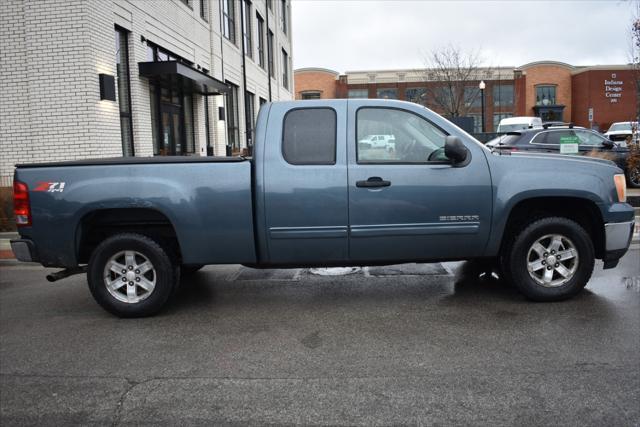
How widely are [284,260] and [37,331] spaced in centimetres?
232

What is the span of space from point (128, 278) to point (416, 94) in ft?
197

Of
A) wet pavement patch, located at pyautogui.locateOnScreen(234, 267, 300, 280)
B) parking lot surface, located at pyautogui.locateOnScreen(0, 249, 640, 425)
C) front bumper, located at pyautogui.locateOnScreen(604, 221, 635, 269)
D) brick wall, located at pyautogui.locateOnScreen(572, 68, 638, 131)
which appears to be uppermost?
brick wall, located at pyautogui.locateOnScreen(572, 68, 638, 131)

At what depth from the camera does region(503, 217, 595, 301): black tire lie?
5.50 metres

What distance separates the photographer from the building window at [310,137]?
211 inches

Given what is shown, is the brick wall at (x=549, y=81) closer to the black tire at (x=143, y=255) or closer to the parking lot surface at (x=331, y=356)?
the parking lot surface at (x=331, y=356)

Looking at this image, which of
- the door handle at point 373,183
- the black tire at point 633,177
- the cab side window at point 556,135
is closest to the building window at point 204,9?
the cab side window at point 556,135

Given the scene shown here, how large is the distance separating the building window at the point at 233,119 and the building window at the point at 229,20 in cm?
192

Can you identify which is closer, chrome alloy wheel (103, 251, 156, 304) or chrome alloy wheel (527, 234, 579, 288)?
chrome alloy wheel (103, 251, 156, 304)

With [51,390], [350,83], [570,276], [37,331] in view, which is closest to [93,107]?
[37,331]

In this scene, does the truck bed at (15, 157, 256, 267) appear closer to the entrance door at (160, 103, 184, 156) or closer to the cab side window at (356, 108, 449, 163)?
the cab side window at (356, 108, 449, 163)

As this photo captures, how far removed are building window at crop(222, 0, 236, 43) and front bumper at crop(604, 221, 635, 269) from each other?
18280 mm

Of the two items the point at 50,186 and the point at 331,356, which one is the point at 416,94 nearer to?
the point at 50,186

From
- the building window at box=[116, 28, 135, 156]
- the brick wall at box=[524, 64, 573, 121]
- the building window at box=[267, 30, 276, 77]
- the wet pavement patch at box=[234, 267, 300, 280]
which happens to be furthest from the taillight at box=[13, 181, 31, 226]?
the brick wall at box=[524, 64, 573, 121]

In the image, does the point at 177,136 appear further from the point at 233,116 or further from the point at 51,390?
the point at 51,390
